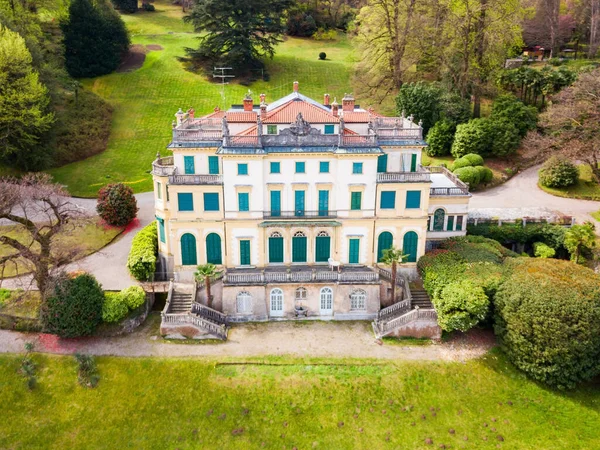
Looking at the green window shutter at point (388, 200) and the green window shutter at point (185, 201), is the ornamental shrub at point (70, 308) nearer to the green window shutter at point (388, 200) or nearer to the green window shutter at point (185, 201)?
the green window shutter at point (185, 201)

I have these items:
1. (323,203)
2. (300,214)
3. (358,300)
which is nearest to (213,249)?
(300,214)

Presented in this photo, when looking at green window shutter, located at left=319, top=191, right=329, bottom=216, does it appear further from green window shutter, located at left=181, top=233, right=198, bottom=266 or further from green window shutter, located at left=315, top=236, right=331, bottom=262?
green window shutter, located at left=181, top=233, right=198, bottom=266

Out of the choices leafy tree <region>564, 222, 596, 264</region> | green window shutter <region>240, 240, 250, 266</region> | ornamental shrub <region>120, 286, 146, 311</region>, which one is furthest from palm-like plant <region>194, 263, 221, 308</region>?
leafy tree <region>564, 222, 596, 264</region>

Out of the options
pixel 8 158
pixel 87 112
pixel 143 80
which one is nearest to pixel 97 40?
pixel 143 80

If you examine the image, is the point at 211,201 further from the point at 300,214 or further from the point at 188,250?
the point at 300,214

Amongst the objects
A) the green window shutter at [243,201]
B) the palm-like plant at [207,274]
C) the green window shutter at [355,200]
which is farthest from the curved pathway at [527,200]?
the palm-like plant at [207,274]

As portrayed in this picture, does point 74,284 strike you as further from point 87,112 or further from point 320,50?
point 320,50
